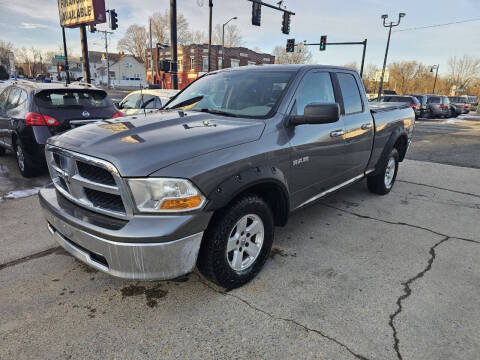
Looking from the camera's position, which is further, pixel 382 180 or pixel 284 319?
pixel 382 180

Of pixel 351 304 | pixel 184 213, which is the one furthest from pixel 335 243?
pixel 184 213

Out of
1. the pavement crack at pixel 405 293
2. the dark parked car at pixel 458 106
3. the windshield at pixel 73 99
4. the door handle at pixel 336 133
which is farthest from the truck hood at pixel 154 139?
Result: the dark parked car at pixel 458 106

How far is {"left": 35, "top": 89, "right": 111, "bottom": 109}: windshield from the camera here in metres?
5.49

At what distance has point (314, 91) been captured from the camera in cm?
344

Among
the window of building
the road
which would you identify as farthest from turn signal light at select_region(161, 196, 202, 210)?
the window of building

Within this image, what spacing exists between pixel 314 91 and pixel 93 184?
2.33 m

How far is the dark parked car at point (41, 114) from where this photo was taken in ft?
17.6

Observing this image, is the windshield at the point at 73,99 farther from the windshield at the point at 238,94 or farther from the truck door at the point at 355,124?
the truck door at the point at 355,124

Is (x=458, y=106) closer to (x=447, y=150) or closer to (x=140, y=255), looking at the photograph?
(x=447, y=150)

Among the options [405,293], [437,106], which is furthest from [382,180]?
[437,106]

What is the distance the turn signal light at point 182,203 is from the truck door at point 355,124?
2.32 metres

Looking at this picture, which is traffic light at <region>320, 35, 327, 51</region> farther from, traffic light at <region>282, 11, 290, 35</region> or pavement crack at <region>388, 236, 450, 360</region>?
pavement crack at <region>388, 236, 450, 360</region>

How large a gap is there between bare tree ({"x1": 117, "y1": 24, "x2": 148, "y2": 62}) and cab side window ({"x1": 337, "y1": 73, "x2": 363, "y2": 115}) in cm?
7114

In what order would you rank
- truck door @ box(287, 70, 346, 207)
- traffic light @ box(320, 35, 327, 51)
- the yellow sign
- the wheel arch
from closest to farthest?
1. the wheel arch
2. truck door @ box(287, 70, 346, 207)
3. the yellow sign
4. traffic light @ box(320, 35, 327, 51)
